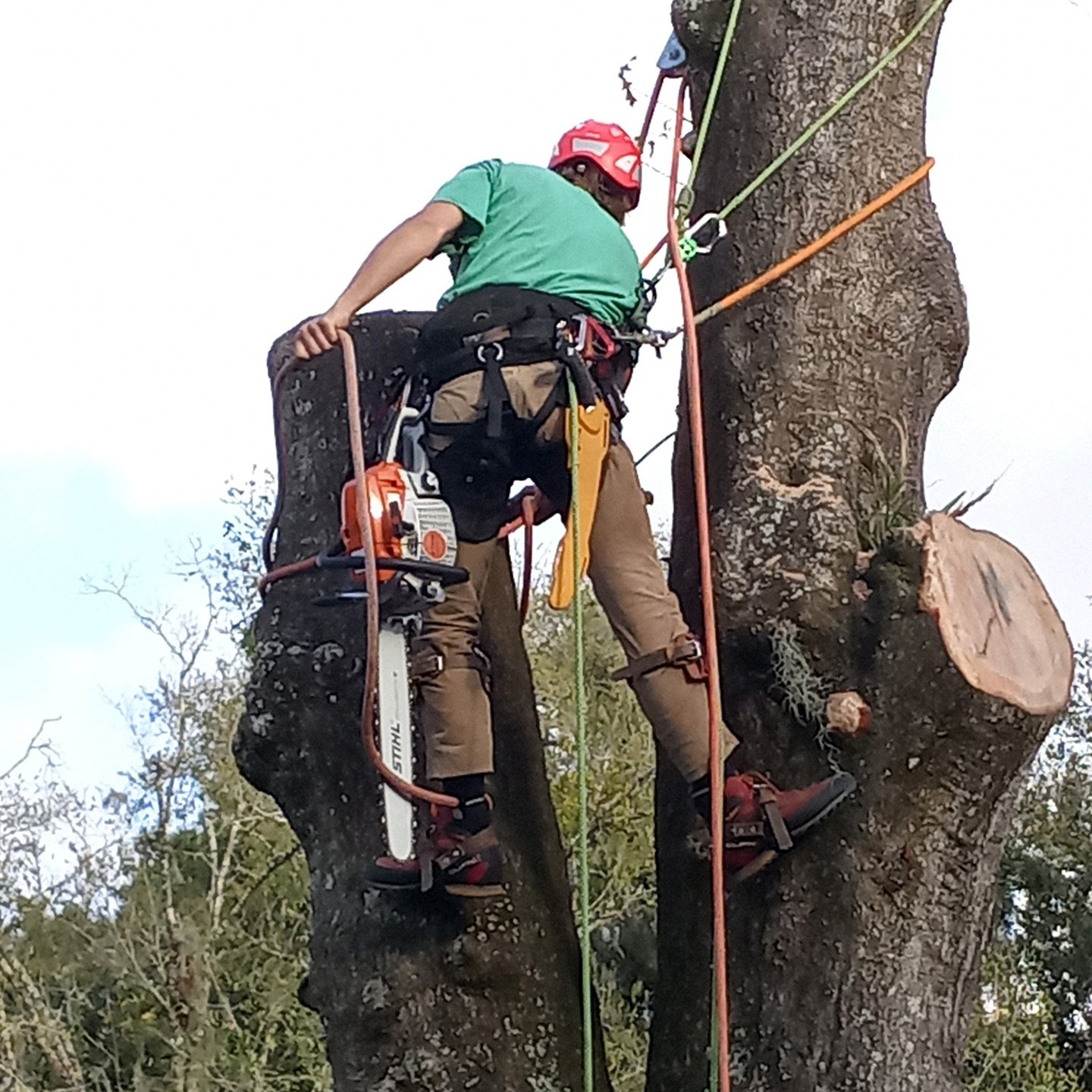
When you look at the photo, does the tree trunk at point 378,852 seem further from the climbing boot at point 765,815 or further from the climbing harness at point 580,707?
the climbing boot at point 765,815

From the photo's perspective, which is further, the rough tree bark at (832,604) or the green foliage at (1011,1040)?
the green foliage at (1011,1040)

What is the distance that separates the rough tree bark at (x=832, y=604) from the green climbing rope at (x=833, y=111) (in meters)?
0.02

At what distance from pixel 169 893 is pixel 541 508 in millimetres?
11615

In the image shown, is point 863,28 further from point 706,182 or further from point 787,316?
point 787,316

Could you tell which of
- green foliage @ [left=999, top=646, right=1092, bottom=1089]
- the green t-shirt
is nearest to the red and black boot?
the green t-shirt

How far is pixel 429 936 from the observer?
114 inches

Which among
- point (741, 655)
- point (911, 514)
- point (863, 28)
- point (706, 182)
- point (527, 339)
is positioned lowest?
point (741, 655)

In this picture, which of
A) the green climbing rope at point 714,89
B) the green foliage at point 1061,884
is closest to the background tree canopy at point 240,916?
the green foliage at point 1061,884

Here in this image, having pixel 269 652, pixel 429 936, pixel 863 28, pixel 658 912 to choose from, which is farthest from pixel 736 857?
pixel 863 28

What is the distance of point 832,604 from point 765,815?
1.25ft

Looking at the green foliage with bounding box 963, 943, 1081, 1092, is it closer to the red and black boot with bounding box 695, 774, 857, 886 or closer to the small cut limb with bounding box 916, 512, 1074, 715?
the small cut limb with bounding box 916, 512, 1074, 715

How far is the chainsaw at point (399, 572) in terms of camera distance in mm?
2725

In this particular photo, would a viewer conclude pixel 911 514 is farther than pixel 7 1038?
No

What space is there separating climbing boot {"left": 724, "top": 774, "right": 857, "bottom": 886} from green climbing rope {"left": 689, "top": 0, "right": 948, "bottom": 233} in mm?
1070
